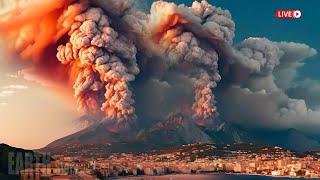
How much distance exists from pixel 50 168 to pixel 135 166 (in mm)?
90384

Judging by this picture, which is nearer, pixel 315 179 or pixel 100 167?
pixel 100 167

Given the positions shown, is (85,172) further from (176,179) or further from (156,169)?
(156,169)

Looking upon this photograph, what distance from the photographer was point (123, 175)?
586 ft

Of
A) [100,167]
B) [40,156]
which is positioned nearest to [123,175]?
[100,167]

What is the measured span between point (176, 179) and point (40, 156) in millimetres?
58018

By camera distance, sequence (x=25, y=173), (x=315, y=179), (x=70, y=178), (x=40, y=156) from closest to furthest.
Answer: (x=25, y=173) → (x=70, y=178) → (x=40, y=156) → (x=315, y=179)

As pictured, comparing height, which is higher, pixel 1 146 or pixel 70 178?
pixel 1 146

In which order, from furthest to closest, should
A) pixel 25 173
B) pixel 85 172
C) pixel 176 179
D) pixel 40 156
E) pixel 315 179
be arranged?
pixel 315 179 → pixel 176 179 → pixel 85 172 → pixel 40 156 → pixel 25 173

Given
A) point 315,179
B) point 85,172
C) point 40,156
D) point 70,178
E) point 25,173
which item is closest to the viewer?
point 25,173

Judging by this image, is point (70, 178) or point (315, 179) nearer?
point (70, 178)

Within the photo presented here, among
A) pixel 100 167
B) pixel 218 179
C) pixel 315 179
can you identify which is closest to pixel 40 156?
pixel 100 167

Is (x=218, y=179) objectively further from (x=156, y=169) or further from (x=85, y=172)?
(x=85, y=172)

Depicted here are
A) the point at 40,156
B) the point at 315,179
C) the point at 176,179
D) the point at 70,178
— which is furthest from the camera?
the point at 315,179

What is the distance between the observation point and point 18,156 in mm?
107625
